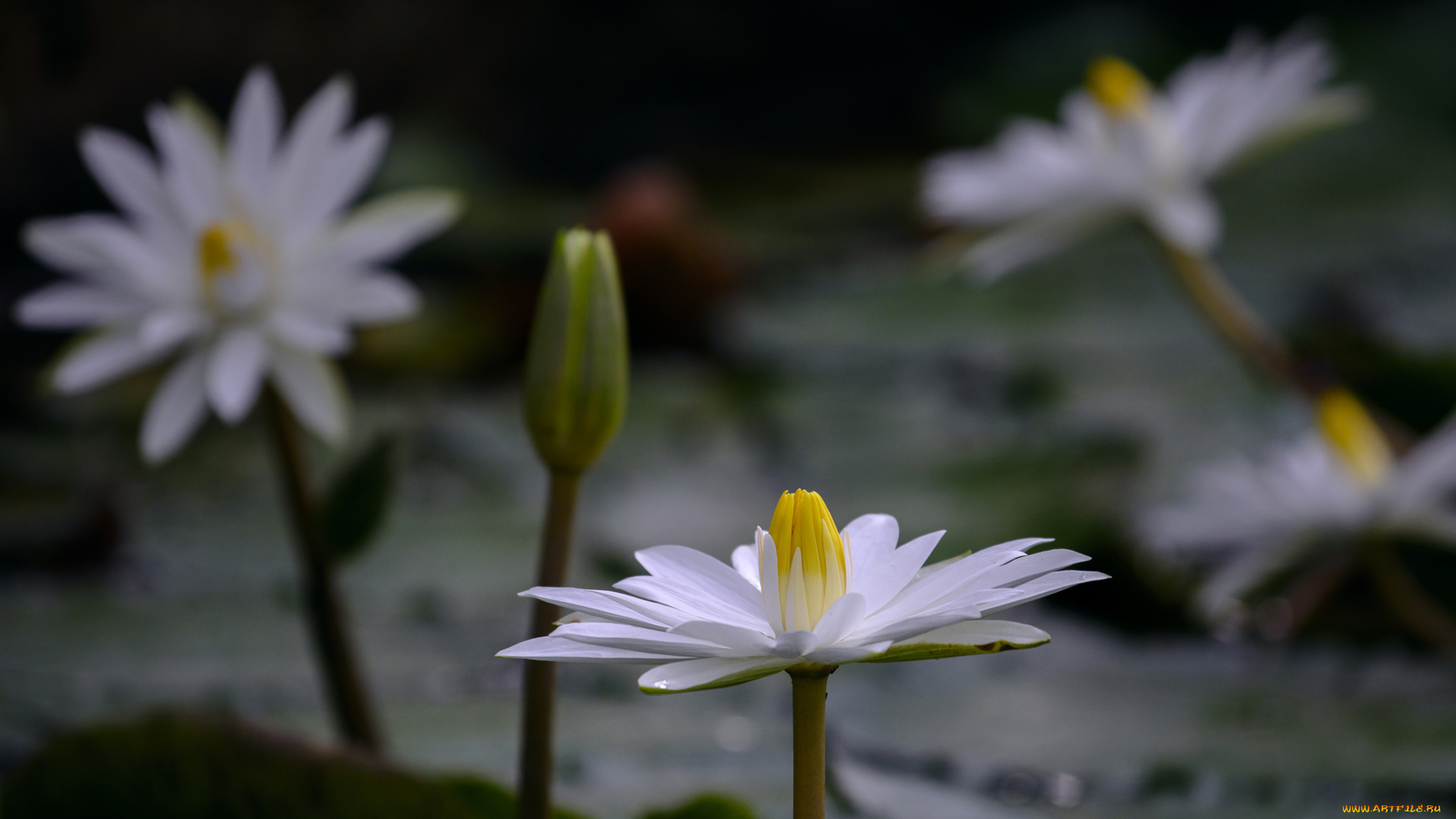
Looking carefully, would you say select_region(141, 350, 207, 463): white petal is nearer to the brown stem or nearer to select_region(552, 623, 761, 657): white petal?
select_region(552, 623, 761, 657): white petal

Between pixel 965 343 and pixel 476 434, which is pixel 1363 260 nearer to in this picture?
pixel 965 343

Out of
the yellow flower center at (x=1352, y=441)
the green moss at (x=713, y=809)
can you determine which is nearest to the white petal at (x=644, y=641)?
the green moss at (x=713, y=809)

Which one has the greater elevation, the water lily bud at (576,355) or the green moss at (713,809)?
the water lily bud at (576,355)

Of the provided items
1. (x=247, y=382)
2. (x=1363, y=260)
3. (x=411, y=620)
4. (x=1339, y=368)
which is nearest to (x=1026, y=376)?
(x=1339, y=368)

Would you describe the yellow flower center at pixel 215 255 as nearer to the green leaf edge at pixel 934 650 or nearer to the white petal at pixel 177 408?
the white petal at pixel 177 408

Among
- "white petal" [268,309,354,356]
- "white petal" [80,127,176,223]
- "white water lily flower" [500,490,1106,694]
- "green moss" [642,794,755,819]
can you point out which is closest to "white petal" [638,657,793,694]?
"white water lily flower" [500,490,1106,694]

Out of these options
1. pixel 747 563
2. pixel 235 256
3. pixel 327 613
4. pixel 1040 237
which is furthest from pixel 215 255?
pixel 1040 237
